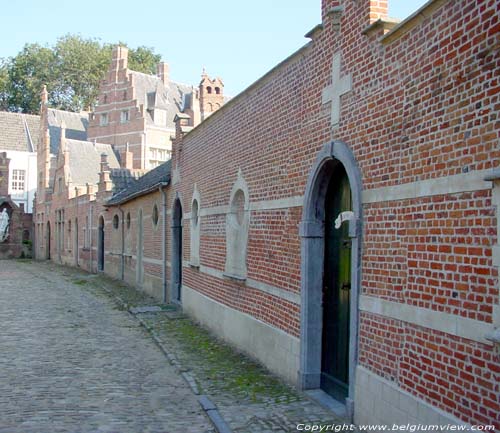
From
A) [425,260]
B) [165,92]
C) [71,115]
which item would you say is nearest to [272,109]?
[425,260]

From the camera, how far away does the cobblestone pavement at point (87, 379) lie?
21.3 ft

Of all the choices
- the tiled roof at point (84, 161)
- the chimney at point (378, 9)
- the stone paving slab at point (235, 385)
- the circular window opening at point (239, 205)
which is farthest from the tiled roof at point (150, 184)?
the tiled roof at point (84, 161)

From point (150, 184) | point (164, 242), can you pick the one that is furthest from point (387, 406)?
point (150, 184)

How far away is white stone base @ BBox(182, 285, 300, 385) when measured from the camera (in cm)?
792

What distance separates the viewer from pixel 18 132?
5259 cm

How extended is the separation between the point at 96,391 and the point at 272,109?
4834 mm

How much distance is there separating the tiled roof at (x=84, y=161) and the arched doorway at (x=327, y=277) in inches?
1284

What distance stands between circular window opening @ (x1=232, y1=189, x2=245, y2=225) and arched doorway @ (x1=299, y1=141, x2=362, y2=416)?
10.9ft

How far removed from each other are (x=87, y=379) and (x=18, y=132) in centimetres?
4904

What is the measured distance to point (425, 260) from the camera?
496 centimetres

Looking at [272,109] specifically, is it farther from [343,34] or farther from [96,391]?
[96,391]

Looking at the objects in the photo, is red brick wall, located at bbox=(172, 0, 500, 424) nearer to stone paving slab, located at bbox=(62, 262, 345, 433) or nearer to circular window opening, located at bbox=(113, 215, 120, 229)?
stone paving slab, located at bbox=(62, 262, 345, 433)

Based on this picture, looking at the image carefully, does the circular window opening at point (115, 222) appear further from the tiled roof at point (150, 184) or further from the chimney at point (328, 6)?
the chimney at point (328, 6)

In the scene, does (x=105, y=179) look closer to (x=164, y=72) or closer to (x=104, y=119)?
(x=104, y=119)
